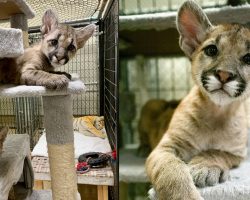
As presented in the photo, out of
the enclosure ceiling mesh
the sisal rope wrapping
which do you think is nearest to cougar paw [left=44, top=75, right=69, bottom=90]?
the sisal rope wrapping

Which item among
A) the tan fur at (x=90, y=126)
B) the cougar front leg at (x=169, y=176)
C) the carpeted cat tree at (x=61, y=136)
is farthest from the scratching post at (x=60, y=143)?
the tan fur at (x=90, y=126)

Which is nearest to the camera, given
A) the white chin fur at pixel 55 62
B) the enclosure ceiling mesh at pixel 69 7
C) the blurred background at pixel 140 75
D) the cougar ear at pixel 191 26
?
the blurred background at pixel 140 75

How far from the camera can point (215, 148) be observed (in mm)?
1084

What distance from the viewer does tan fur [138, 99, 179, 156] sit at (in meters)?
0.64

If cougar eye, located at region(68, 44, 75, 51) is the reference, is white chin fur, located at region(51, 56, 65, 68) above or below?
below

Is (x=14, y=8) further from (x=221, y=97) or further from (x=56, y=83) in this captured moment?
(x=221, y=97)

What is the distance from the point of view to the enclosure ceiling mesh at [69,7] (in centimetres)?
185

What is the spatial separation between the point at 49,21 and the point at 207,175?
0.86 metres

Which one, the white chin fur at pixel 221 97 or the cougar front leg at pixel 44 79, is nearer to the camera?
the white chin fur at pixel 221 97

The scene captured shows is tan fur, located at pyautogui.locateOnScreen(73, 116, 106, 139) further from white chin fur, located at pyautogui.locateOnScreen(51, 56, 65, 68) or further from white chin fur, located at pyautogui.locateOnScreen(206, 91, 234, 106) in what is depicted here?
white chin fur, located at pyautogui.locateOnScreen(206, 91, 234, 106)

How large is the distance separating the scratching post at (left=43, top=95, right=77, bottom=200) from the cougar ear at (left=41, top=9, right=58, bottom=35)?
14.0 inches

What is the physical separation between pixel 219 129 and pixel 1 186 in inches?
27.9

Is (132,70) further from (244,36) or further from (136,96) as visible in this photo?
(244,36)

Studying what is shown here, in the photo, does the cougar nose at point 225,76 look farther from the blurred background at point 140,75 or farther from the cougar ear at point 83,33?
the cougar ear at point 83,33
